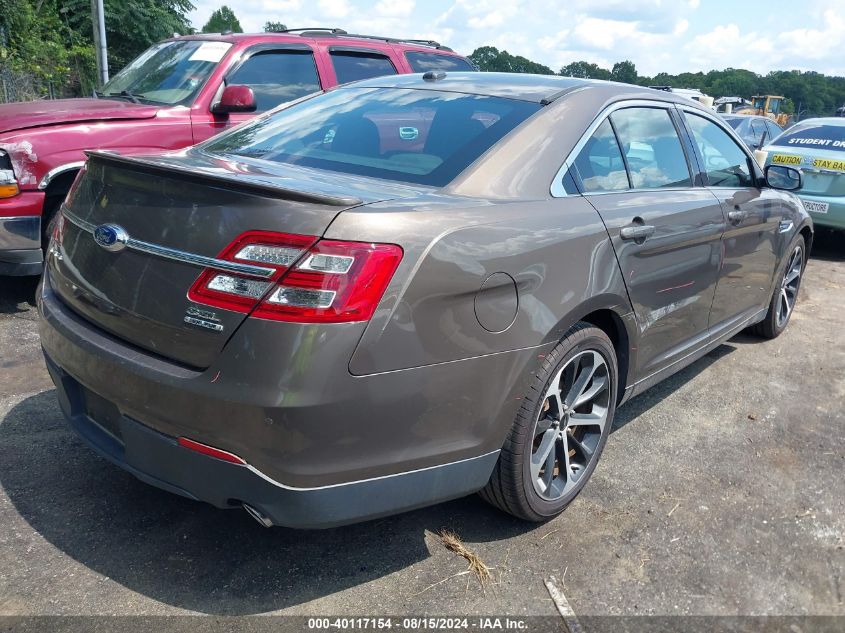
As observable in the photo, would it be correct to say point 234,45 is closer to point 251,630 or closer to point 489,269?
point 489,269

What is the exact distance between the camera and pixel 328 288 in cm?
209

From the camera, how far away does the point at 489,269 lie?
2.39 m

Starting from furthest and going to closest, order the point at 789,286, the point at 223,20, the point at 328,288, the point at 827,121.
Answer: the point at 223,20, the point at 827,121, the point at 789,286, the point at 328,288

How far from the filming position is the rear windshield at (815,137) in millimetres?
8711

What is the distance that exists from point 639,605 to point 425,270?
53.1 inches

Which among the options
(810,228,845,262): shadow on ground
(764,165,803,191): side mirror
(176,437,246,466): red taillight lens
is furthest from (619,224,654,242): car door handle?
(810,228,845,262): shadow on ground

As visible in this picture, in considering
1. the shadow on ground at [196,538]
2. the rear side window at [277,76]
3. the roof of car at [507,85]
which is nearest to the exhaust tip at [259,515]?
the shadow on ground at [196,538]

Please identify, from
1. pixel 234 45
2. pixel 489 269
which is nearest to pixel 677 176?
pixel 489 269

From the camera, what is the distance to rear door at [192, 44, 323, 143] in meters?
5.71

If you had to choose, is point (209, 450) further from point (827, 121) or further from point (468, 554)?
point (827, 121)

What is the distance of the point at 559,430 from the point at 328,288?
4.12 ft

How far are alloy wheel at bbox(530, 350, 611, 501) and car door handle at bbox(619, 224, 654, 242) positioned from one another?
49 cm

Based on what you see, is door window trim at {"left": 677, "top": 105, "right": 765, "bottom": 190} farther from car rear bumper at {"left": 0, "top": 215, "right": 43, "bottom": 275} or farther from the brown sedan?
car rear bumper at {"left": 0, "top": 215, "right": 43, "bottom": 275}

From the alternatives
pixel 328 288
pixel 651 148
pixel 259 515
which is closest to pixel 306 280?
pixel 328 288
